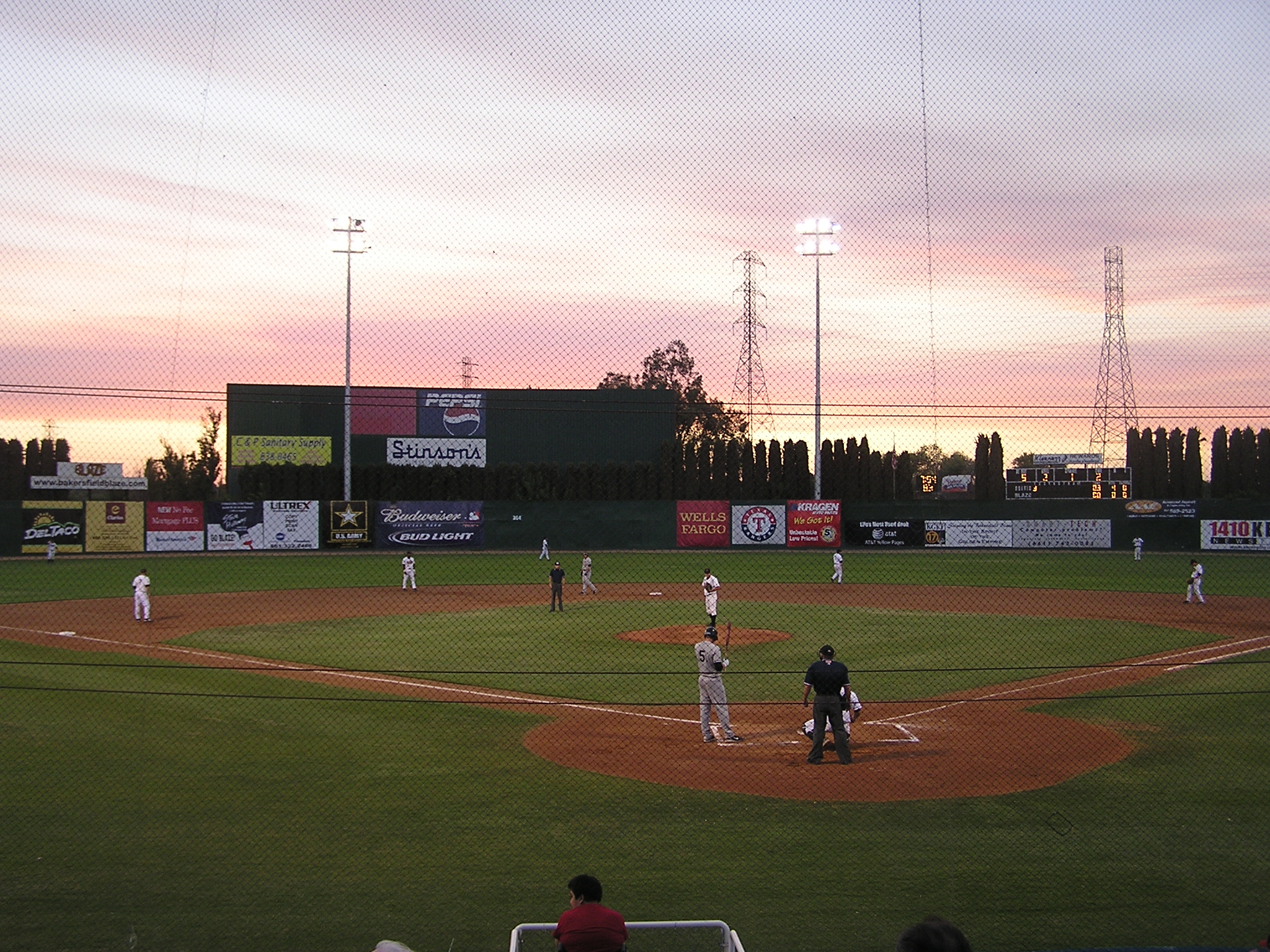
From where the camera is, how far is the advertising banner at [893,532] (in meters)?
52.5

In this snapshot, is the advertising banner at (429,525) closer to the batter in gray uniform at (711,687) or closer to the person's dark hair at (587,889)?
the batter in gray uniform at (711,687)

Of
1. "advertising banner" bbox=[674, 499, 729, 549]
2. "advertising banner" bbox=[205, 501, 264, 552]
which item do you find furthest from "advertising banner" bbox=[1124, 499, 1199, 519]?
"advertising banner" bbox=[205, 501, 264, 552]

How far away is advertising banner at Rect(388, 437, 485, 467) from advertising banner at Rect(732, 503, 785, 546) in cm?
1805

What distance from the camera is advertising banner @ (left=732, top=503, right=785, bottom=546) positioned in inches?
2071

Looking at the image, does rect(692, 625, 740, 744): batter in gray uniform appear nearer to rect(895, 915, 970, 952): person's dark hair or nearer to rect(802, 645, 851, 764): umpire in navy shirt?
rect(802, 645, 851, 764): umpire in navy shirt

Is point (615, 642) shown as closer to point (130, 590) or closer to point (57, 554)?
point (130, 590)

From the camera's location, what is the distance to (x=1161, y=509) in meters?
52.0

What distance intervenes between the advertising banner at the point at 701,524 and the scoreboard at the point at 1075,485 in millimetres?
14966

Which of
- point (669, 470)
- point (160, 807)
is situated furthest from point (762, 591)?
point (160, 807)

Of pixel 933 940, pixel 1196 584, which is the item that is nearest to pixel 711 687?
pixel 933 940

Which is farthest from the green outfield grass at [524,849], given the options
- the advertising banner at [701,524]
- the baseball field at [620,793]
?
the advertising banner at [701,524]

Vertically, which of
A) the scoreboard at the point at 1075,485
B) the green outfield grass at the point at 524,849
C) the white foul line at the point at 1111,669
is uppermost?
the scoreboard at the point at 1075,485

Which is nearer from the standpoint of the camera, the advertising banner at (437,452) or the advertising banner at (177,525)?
the advertising banner at (177,525)

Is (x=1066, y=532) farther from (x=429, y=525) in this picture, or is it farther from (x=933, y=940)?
(x=933, y=940)
